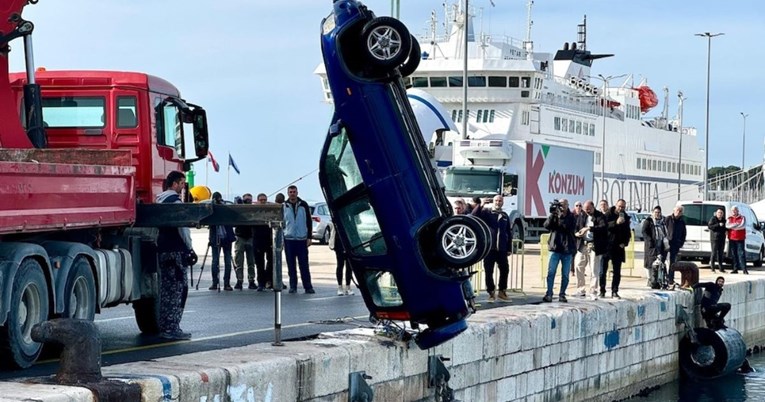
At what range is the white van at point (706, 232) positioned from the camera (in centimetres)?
3434

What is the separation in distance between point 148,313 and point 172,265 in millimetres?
807

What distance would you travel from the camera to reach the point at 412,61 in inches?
511

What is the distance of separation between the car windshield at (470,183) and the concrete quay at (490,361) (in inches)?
528

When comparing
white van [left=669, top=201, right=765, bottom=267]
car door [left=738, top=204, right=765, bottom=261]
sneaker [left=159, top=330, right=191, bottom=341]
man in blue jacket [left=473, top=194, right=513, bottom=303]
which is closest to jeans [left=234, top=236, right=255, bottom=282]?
man in blue jacket [left=473, top=194, right=513, bottom=303]

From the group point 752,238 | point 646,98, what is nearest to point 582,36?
point 646,98

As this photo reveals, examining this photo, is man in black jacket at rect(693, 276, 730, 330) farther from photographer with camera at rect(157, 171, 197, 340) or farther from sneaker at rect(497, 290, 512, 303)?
photographer with camera at rect(157, 171, 197, 340)

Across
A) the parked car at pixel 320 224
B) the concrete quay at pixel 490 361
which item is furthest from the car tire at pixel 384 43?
the parked car at pixel 320 224

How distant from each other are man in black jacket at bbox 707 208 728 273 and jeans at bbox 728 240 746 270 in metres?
0.26

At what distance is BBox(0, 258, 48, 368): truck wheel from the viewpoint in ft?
37.3

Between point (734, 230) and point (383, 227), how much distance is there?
71.0 feet

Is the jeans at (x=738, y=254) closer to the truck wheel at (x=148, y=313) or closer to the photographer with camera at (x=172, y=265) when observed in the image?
the truck wheel at (x=148, y=313)

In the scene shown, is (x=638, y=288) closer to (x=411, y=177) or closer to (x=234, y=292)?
(x=234, y=292)

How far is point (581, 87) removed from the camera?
74125mm

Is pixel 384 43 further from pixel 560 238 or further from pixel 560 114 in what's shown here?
pixel 560 114
